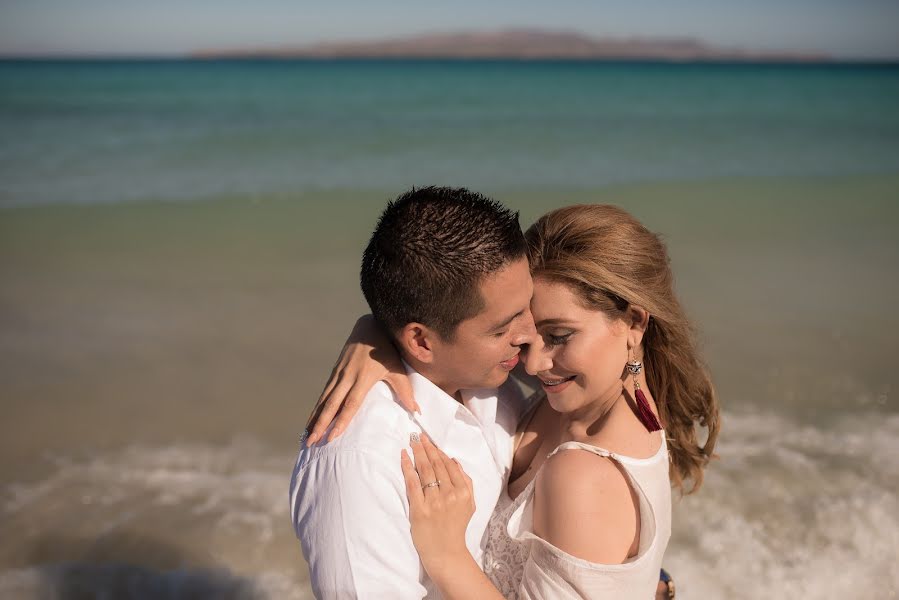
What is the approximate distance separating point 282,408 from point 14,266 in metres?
4.65

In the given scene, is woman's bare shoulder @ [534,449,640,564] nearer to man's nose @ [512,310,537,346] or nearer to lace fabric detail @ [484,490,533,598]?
lace fabric detail @ [484,490,533,598]

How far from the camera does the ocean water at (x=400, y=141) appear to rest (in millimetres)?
13961

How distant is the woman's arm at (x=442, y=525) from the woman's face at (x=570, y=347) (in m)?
0.52

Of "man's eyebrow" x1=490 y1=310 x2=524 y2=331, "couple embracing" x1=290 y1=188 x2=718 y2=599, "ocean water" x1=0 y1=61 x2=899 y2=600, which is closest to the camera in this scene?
"couple embracing" x1=290 y1=188 x2=718 y2=599

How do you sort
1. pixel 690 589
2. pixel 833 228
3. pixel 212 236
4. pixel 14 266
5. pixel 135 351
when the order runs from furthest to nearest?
1. pixel 833 228
2. pixel 212 236
3. pixel 14 266
4. pixel 135 351
5. pixel 690 589

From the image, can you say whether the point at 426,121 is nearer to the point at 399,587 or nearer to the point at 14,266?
the point at 14,266

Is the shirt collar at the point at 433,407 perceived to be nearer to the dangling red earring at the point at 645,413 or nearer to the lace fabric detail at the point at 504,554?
the lace fabric detail at the point at 504,554

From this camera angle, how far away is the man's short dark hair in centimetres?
243

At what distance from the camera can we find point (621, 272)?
280cm

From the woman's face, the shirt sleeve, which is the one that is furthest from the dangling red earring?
the shirt sleeve

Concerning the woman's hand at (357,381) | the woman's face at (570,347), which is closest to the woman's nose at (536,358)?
the woman's face at (570,347)

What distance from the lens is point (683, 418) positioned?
131 inches

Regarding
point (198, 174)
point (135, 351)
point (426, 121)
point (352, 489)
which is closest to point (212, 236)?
point (135, 351)

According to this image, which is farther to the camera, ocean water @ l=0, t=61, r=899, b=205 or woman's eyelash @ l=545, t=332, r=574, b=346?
ocean water @ l=0, t=61, r=899, b=205
